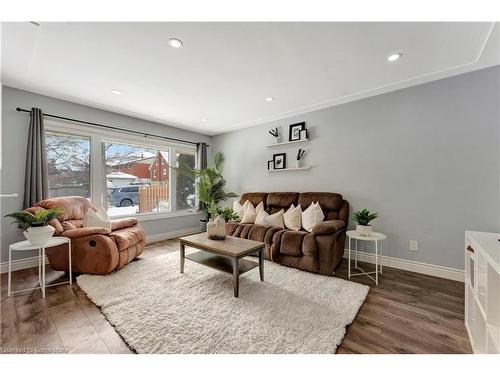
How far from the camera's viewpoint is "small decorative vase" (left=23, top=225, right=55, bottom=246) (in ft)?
6.61

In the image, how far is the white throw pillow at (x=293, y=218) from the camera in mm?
3117

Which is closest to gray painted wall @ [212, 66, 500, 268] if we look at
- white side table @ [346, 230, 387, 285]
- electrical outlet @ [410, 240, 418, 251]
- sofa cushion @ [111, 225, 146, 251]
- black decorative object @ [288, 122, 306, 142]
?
electrical outlet @ [410, 240, 418, 251]

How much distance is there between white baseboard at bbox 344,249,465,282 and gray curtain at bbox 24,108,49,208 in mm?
4524

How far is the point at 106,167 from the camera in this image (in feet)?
11.8

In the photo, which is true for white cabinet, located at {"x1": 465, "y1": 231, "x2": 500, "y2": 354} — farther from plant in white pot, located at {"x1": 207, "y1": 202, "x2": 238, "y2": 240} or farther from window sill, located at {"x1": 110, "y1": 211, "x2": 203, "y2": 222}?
window sill, located at {"x1": 110, "y1": 211, "x2": 203, "y2": 222}

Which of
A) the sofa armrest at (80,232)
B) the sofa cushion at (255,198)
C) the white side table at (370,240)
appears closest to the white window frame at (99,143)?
the sofa armrest at (80,232)

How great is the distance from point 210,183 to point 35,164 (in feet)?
8.98

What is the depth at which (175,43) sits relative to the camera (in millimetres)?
1859

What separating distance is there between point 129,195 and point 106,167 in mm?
639

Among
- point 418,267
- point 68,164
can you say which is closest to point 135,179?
point 68,164

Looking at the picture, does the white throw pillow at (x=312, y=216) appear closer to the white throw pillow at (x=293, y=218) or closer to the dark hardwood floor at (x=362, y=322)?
the white throw pillow at (x=293, y=218)

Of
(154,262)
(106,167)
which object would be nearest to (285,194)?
(154,262)

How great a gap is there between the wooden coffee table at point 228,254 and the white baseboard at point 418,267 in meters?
1.67
